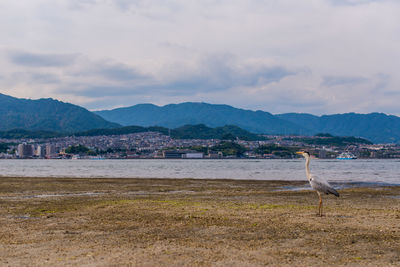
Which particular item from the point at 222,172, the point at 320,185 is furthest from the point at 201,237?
the point at 222,172

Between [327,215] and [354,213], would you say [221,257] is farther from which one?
[354,213]

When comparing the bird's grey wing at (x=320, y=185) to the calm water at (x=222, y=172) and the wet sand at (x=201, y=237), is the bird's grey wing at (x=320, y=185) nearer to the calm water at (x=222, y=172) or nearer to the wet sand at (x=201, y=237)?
the wet sand at (x=201, y=237)

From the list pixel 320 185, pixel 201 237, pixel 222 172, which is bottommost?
pixel 222 172

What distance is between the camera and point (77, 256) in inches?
391

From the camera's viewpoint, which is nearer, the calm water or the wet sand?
the wet sand

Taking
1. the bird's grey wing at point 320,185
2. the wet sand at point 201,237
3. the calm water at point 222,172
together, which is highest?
the bird's grey wing at point 320,185

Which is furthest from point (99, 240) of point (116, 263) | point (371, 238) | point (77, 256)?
point (371, 238)

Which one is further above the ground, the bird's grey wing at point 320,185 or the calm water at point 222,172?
the bird's grey wing at point 320,185

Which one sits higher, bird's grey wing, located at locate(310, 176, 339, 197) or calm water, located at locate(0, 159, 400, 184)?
bird's grey wing, located at locate(310, 176, 339, 197)

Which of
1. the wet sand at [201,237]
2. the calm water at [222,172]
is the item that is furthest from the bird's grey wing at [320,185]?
the calm water at [222,172]

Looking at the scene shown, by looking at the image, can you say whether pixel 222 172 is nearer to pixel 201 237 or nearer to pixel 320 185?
pixel 320 185

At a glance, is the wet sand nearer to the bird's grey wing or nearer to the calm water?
the bird's grey wing

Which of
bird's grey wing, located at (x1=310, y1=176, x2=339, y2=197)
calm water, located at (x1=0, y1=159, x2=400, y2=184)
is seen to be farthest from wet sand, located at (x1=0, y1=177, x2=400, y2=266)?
calm water, located at (x1=0, y1=159, x2=400, y2=184)

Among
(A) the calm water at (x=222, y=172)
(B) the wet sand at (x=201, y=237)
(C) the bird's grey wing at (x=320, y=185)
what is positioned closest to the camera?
(B) the wet sand at (x=201, y=237)
